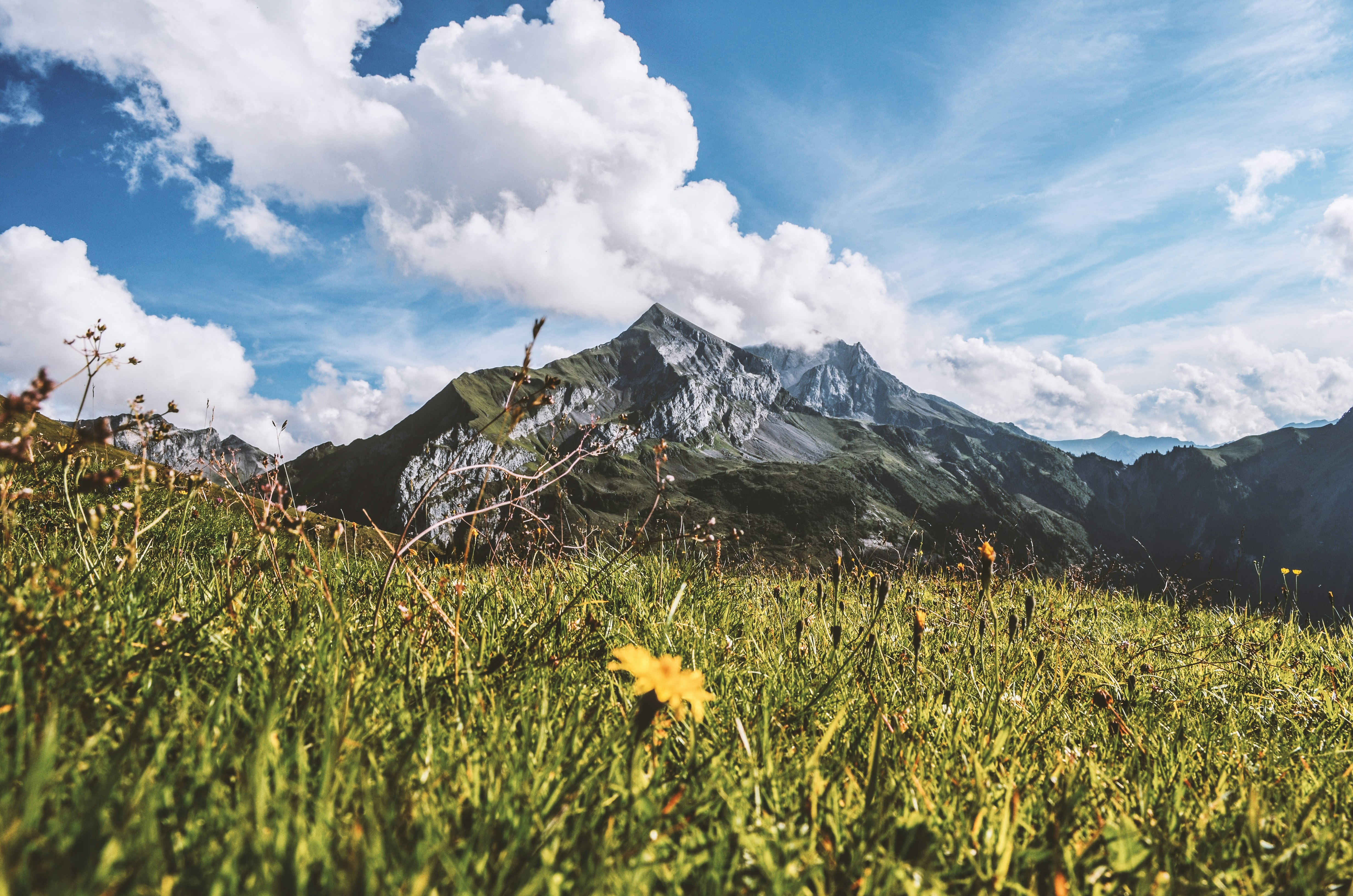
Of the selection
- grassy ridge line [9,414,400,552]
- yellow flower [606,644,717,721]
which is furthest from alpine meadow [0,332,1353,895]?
grassy ridge line [9,414,400,552]

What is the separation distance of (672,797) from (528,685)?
642 mm

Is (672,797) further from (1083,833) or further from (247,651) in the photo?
(247,651)

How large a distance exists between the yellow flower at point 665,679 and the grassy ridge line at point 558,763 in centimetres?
20

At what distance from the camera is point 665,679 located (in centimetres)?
151

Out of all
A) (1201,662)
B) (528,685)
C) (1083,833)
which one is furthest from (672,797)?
(1201,662)

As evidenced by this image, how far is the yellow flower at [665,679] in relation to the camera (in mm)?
1488

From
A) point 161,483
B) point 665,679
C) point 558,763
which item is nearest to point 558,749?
point 558,763

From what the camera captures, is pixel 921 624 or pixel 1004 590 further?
pixel 1004 590

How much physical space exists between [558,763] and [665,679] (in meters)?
0.35

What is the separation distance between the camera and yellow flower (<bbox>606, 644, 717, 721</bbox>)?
4.88 ft

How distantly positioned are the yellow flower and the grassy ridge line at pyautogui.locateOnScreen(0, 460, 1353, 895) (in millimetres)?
201

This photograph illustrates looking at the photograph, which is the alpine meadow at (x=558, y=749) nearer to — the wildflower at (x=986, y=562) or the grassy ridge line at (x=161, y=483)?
the wildflower at (x=986, y=562)

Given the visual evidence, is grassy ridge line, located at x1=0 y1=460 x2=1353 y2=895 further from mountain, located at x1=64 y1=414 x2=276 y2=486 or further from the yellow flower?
mountain, located at x1=64 y1=414 x2=276 y2=486

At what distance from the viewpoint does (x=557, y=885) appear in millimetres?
1146
